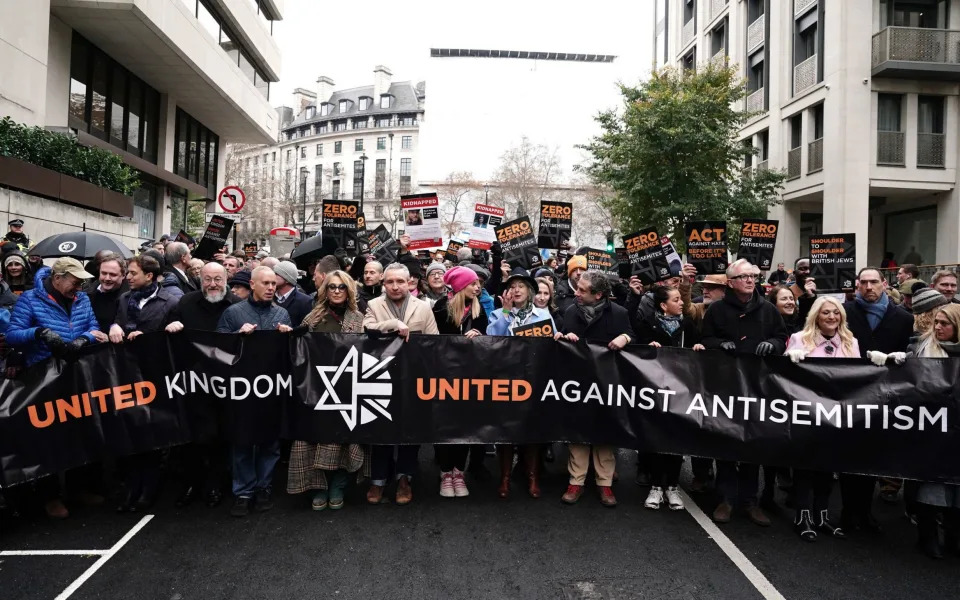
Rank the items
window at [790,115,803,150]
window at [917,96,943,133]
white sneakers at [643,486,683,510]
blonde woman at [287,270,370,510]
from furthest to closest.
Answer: window at [790,115,803,150] → window at [917,96,943,133] → white sneakers at [643,486,683,510] → blonde woman at [287,270,370,510]

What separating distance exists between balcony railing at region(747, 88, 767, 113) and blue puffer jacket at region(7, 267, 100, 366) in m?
27.5

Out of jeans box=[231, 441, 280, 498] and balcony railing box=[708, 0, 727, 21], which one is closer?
jeans box=[231, 441, 280, 498]

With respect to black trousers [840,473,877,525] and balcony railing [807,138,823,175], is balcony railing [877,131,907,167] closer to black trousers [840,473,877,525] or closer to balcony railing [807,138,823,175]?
balcony railing [807,138,823,175]

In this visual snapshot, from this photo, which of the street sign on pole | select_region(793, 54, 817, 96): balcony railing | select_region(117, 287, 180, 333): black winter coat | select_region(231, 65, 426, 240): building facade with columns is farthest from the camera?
select_region(231, 65, 426, 240): building facade with columns

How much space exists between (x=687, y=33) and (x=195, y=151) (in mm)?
25108

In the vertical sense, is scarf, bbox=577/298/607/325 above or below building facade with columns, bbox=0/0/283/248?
below

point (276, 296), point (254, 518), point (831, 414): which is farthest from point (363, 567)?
point (831, 414)

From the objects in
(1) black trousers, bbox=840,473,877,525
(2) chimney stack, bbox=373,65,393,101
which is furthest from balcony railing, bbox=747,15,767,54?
(2) chimney stack, bbox=373,65,393,101

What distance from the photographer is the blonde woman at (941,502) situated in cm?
449

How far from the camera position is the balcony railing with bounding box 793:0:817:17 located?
23.7 meters

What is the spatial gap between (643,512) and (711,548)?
76cm

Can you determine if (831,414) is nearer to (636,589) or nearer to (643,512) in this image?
(643,512)

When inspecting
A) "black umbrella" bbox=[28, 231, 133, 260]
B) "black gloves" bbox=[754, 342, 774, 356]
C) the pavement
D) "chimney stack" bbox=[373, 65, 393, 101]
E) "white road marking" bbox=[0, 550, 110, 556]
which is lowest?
"white road marking" bbox=[0, 550, 110, 556]

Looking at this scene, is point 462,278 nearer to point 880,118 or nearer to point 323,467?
point 323,467
